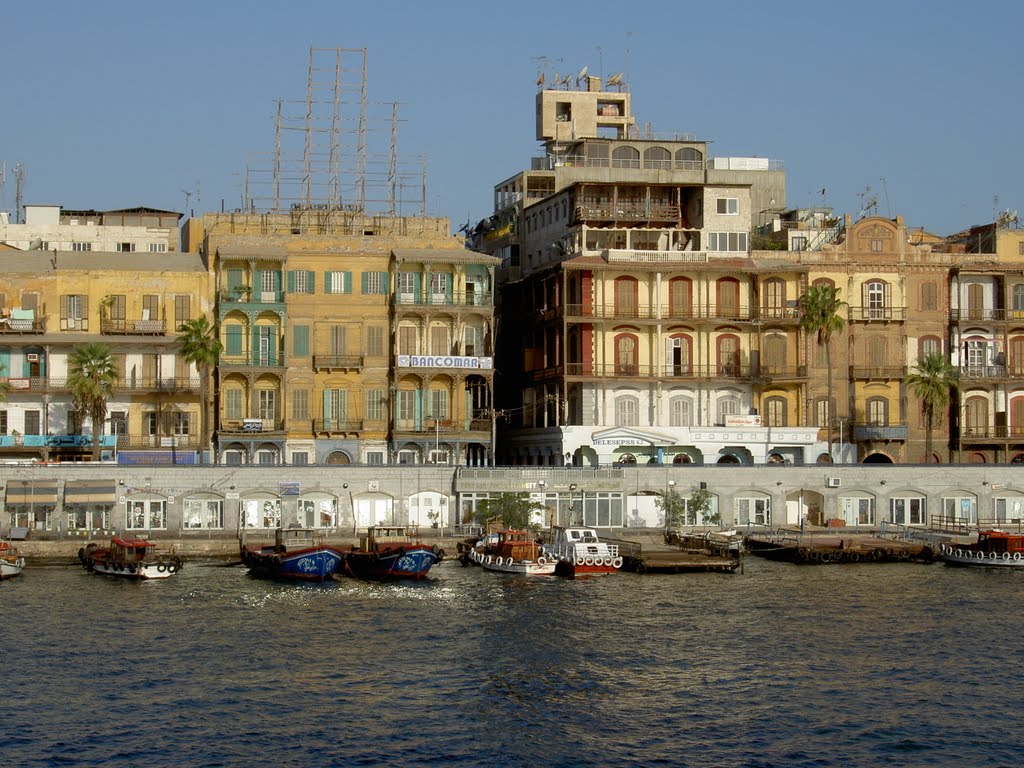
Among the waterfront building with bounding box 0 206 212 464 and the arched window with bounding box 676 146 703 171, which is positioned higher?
the arched window with bounding box 676 146 703 171

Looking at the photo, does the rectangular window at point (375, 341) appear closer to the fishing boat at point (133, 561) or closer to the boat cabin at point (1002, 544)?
the fishing boat at point (133, 561)

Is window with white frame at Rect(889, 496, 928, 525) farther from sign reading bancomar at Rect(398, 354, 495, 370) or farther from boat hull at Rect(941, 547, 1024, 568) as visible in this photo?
sign reading bancomar at Rect(398, 354, 495, 370)

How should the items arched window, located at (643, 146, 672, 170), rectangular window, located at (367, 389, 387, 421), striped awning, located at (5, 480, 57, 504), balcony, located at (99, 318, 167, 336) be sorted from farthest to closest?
arched window, located at (643, 146, 672, 170) → rectangular window, located at (367, 389, 387, 421) → balcony, located at (99, 318, 167, 336) → striped awning, located at (5, 480, 57, 504)

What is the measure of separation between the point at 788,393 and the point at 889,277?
1135 cm

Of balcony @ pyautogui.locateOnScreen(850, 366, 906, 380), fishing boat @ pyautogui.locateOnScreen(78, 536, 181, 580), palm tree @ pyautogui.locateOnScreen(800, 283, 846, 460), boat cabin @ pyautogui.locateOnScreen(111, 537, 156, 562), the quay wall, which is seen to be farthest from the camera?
balcony @ pyautogui.locateOnScreen(850, 366, 906, 380)

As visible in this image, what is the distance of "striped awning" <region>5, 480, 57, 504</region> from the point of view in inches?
3578

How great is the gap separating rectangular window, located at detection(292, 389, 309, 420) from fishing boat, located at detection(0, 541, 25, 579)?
86.3ft

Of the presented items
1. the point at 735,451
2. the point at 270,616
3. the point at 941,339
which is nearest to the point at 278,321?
the point at 735,451

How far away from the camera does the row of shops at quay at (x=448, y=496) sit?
92250mm

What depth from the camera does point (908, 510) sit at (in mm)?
102062

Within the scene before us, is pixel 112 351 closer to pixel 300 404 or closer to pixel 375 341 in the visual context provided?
pixel 300 404

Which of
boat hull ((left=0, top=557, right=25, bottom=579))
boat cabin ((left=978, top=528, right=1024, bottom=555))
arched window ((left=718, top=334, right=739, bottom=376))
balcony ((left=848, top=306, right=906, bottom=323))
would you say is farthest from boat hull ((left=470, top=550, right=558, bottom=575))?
balcony ((left=848, top=306, right=906, bottom=323))

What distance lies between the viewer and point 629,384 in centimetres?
10894

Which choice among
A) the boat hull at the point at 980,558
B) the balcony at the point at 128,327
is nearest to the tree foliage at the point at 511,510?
the boat hull at the point at 980,558
